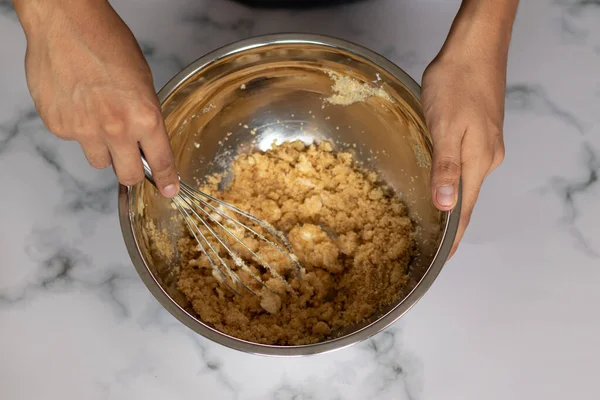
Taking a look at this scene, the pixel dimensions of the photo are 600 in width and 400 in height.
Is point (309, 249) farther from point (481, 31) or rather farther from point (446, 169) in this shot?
point (481, 31)

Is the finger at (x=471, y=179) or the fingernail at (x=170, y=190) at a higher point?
the finger at (x=471, y=179)

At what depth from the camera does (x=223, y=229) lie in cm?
100

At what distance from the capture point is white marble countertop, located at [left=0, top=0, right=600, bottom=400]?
986mm

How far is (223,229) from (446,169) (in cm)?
39

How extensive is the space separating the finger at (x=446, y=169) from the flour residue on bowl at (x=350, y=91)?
0.60 ft

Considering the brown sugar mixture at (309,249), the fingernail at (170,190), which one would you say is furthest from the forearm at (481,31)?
the fingernail at (170,190)

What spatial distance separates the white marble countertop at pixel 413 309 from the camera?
99cm

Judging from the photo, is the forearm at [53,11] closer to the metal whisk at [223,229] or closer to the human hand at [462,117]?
the metal whisk at [223,229]

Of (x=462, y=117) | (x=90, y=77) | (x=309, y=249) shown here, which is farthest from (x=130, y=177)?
(x=462, y=117)

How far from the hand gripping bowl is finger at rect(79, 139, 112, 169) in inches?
2.7

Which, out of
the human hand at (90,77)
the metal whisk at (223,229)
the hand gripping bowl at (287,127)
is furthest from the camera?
the metal whisk at (223,229)

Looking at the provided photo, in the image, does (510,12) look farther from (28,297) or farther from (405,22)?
(28,297)

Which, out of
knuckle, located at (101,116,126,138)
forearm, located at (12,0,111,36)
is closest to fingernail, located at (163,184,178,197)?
knuckle, located at (101,116,126,138)

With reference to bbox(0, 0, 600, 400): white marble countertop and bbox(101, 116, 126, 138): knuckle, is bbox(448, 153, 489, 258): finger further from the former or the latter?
bbox(101, 116, 126, 138): knuckle
